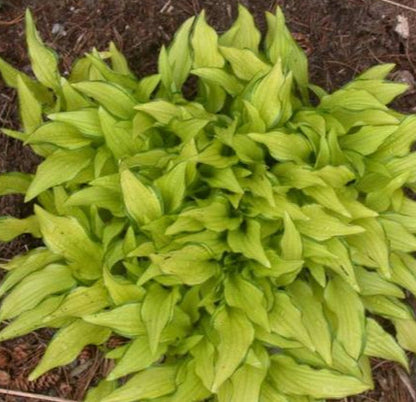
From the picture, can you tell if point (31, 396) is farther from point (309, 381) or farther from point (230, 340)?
point (309, 381)

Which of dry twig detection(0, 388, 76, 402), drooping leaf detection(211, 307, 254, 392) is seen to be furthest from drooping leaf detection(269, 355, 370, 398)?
dry twig detection(0, 388, 76, 402)

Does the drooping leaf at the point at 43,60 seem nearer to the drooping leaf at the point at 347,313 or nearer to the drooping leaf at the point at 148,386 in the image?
the drooping leaf at the point at 148,386

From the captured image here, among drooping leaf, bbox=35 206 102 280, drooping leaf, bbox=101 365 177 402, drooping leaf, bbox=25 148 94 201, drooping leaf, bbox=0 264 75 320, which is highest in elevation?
drooping leaf, bbox=25 148 94 201

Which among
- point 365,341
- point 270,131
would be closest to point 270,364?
point 365,341

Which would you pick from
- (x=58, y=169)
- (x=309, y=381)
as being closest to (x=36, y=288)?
(x=58, y=169)

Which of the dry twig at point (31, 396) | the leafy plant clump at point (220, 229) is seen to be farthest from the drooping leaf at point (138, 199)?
the dry twig at point (31, 396)

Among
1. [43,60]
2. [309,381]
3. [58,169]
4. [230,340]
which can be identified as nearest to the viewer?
[230,340]

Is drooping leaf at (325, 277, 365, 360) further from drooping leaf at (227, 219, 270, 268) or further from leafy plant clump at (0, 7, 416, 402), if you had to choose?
drooping leaf at (227, 219, 270, 268)

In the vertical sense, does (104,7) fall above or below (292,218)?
above

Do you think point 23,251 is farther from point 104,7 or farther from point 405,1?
point 405,1
